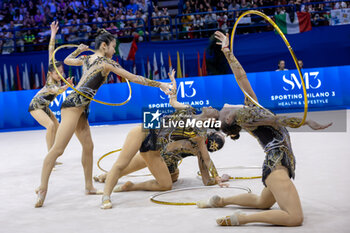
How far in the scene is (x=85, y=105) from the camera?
5395 mm

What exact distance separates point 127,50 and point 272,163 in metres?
12.7

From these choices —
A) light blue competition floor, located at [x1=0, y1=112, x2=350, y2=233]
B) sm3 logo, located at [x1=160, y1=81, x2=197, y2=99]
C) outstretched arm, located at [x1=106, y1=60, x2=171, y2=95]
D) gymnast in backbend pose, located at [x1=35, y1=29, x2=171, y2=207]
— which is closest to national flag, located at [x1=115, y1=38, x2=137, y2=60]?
sm3 logo, located at [x1=160, y1=81, x2=197, y2=99]

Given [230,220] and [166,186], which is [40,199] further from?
[230,220]

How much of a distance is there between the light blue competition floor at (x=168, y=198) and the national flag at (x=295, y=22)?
7.24m

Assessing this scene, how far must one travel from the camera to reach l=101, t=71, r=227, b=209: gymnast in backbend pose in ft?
16.2

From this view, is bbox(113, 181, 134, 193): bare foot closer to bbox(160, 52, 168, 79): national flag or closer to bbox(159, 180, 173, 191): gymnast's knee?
bbox(159, 180, 173, 191): gymnast's knee

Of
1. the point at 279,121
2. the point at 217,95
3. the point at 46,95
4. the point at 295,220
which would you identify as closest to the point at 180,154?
the point at 279,121

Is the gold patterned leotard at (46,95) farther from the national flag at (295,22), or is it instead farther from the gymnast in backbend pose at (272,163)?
the national flag at (295,22)

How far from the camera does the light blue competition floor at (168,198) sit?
4.13 m

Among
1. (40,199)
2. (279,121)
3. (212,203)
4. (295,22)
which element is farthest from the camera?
(295,22)

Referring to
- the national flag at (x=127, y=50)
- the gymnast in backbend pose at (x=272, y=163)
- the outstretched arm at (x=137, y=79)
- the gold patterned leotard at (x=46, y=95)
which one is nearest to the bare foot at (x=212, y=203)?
the gymnast in backbend pose at (x=272, y=163)

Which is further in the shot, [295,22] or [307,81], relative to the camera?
[295,22]

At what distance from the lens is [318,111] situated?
12945 millimetres

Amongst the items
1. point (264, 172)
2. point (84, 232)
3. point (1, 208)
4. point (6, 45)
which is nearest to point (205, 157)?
point (264, 172)
